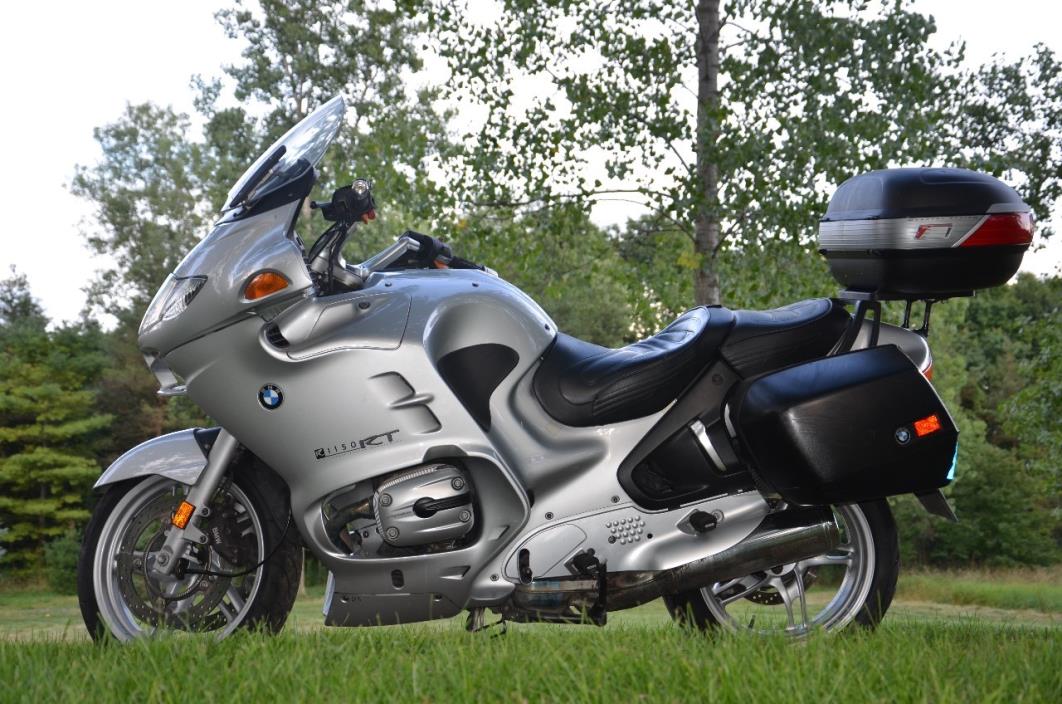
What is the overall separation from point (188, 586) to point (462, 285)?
1.52 meters

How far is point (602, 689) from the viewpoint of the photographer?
2979 mm

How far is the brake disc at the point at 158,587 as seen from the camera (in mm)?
4031

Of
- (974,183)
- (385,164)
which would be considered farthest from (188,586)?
(385,164)

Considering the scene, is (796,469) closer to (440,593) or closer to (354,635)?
(440,593)

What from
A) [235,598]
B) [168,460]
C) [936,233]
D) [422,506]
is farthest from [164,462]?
[936,233]

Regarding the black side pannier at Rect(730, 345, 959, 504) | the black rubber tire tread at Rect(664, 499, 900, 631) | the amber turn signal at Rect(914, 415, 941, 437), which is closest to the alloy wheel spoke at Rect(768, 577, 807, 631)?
the black rubber tire tread at Rect(664, 499, 900, 631)

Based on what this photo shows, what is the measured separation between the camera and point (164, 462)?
157 inches

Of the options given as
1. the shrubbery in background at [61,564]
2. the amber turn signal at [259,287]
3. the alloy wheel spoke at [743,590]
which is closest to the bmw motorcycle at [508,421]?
the amber turn signal at [259,287]

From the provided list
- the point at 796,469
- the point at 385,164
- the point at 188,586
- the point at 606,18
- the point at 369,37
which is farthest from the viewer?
the point at 369,37

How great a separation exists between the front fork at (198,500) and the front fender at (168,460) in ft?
0.13

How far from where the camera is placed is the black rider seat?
381cm

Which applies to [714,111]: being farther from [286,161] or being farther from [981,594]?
[981,594]

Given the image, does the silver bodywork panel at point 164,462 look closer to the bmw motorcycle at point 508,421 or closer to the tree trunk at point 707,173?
the bmw motorcycle at point 508,421

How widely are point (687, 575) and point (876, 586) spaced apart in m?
0.78
